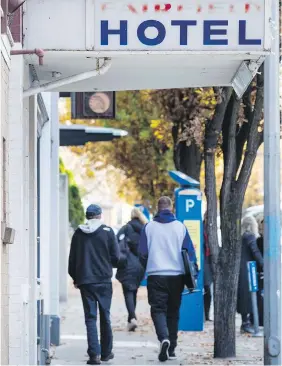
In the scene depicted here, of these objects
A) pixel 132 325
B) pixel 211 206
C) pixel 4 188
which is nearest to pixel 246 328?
pixel 132 325

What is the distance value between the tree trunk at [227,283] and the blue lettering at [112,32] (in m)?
4.66

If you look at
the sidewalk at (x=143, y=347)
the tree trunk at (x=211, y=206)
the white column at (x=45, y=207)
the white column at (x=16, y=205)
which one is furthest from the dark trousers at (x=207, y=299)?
the white column at (x=16, y=205)

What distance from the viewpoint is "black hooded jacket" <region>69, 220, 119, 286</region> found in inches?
504

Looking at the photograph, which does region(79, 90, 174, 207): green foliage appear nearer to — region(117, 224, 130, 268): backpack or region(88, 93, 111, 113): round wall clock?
region(117, 224, 130, 268): backpack

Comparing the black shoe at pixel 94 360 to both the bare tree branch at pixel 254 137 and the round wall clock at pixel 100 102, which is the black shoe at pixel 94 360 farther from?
the round wall clock at pixel 100 102

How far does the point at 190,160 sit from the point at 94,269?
8695 mm

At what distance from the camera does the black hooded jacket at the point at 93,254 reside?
1279 cm

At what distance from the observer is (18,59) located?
28.8 feet

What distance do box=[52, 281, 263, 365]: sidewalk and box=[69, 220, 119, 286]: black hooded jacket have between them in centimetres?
107

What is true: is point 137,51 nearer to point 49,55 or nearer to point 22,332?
point 49,55

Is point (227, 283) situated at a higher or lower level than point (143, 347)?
higher

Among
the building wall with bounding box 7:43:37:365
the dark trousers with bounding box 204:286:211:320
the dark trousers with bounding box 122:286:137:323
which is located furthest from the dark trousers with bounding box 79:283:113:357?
the dark trousers with bounding box 204:286:211:320

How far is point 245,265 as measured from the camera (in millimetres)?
17219

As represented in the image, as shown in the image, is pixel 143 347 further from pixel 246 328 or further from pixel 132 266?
pixel 246 328
